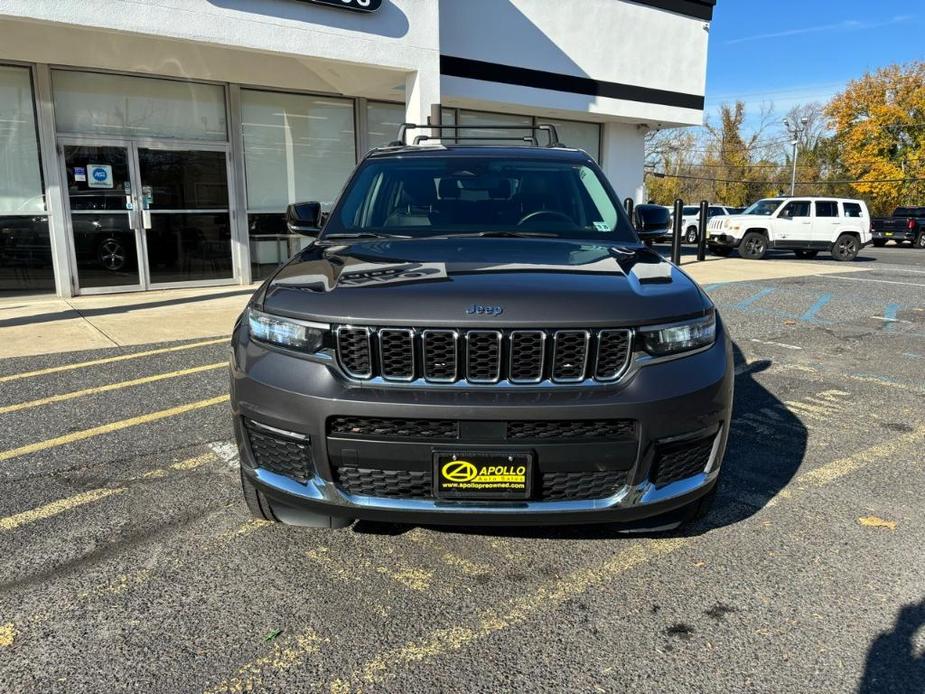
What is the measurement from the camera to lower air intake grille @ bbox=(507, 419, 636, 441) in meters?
2.24

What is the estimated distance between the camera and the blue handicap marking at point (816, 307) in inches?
348

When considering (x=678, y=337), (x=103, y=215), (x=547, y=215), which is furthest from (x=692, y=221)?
(x=678, y=337)

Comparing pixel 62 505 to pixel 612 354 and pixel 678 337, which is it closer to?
pixel 612 354

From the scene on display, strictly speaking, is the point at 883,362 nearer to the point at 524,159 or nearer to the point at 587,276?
the point at 524,159

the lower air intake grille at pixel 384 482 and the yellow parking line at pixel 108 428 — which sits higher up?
the lower air intake grille at pixel 384 482

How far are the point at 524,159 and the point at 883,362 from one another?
453 centimetres

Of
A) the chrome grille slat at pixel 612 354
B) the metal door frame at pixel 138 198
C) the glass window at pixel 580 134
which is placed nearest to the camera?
the chrome grille slat at pixel 612 354

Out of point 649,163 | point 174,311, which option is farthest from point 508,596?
point 649,163

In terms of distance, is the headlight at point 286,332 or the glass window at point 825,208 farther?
the glass window at point 825,208

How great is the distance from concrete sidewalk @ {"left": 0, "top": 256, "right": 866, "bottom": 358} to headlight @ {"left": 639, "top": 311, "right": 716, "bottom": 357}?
590 centimetres

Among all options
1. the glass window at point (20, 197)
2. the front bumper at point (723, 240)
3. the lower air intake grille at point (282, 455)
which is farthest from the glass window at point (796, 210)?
the lower air intake grille at point (282, 455)

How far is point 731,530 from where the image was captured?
9.92 feet

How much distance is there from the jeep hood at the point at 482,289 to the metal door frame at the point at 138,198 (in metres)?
8.57

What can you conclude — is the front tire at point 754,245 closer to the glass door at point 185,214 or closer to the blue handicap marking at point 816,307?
the blue handicap marking at point 816,307
